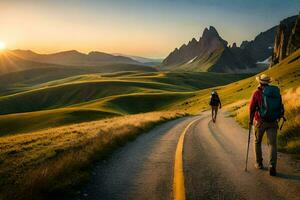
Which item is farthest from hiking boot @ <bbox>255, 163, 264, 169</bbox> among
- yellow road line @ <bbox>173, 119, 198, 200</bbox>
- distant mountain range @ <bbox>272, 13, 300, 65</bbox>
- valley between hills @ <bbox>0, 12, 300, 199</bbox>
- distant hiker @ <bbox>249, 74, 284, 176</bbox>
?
distant mountain range @ <bbox>272, 13, 300, 65</bbox>

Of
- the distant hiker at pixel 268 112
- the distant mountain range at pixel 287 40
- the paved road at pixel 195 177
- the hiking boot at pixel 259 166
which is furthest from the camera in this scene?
Result: the distant mountain range at pixel 287 40

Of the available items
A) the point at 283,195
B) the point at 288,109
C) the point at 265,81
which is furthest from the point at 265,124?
the point at 288,109

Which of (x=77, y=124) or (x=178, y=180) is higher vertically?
(x=178, y=180)

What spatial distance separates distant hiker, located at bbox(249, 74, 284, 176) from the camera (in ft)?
29.5

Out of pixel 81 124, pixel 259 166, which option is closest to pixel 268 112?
pixel 259 166

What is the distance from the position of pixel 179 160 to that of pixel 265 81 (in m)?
3.48

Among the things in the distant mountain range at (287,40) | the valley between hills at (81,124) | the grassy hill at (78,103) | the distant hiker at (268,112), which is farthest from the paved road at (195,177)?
the distant mountain range at (287,40)

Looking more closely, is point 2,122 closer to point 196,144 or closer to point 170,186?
point 196,144

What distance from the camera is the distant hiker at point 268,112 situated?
29.5 ft

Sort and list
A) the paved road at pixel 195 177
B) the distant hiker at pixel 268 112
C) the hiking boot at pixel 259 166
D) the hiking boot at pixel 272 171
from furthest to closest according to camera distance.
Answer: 1. the hiking boot at pixel 259 166
2. the distant hiker at pixel 268 112
3. the hiking boot at pixel 272 171
4. the paved road at pixel 195 177

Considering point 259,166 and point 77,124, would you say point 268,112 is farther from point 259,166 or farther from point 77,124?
point 77,124

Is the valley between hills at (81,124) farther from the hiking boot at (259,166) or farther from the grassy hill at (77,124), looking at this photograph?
the hiking boot at (259,166)

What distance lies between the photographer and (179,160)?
1089 cm

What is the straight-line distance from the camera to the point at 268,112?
29.8ft
